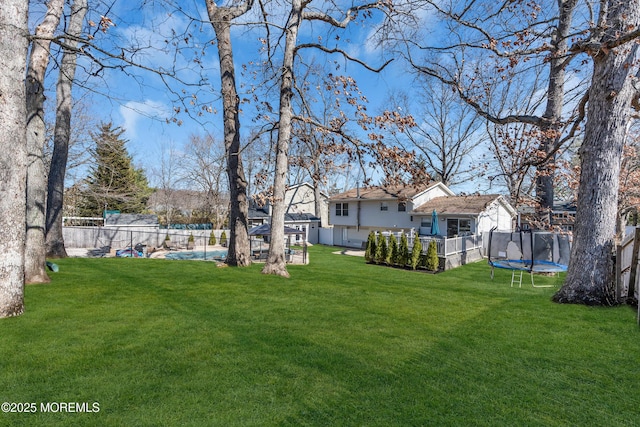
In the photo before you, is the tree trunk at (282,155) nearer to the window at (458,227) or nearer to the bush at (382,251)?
the bush at (382,251)


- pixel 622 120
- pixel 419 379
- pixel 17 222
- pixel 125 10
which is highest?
pixel 125 10

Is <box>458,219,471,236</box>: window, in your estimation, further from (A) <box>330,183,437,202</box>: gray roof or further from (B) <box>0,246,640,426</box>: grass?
(B) <box>0,246,640,426</box>: grass

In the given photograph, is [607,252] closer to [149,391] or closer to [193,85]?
[149,391]

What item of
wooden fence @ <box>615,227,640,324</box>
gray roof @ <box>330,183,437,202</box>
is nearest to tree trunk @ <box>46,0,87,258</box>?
wooden fence @ <box>615,227,640,324</box>

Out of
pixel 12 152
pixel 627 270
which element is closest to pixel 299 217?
pixel 627 270

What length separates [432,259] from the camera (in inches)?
556

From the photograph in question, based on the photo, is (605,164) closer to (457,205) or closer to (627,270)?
Answer: (627,270)

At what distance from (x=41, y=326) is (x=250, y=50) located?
32.5 ft

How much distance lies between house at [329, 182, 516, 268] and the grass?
411 inches

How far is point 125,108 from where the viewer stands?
6121 millimetres

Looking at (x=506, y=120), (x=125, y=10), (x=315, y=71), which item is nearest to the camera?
(x=125, y=10)

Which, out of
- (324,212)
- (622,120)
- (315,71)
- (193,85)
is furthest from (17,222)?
(324,212)

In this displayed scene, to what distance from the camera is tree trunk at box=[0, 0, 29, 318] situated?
4.55 metres

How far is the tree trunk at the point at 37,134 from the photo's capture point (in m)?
6.93
